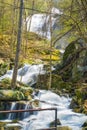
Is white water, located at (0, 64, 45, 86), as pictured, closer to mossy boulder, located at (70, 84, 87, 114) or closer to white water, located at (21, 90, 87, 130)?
white water, located at (21, 90, 87, 130)

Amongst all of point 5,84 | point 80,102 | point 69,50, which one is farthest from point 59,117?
point 69,50

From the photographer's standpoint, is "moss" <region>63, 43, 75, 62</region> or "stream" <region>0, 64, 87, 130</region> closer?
"stream" <region>0, 64, 87, 130</region>

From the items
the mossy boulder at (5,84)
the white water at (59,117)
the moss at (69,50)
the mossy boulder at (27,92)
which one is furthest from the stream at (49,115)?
the moss at (69,50)

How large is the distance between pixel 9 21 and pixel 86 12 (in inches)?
1531

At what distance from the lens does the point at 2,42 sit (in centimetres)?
3822

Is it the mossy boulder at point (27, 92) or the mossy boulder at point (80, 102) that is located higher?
the mossy boulder at point (27, 92)

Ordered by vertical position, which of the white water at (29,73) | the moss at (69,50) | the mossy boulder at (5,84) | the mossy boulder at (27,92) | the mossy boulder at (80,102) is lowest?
the mossy boulder at (80,102)

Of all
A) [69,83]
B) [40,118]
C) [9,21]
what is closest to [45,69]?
[69,83]

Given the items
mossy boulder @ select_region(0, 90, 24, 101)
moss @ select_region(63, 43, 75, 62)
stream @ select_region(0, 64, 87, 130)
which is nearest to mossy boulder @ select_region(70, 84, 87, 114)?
stream @ select_region(0, 64, 87, 130)

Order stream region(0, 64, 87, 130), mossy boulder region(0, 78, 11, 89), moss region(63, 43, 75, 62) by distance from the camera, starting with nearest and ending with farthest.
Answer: stream region(0, 64, 87, 130), mossy boulder region(0, 78, 11, 89), moss region(63, 43, 75, 62)

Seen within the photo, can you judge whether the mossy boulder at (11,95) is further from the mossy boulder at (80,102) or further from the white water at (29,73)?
the white water at (29,73)

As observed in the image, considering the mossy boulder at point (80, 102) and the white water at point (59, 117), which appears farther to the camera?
the mossy boulder at point (80, 102)

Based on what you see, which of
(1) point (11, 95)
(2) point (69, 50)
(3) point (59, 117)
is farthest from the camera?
(2) point (69, 50)

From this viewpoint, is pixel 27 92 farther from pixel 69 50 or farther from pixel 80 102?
pixel 69 50
